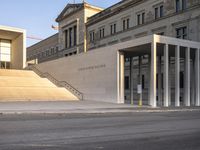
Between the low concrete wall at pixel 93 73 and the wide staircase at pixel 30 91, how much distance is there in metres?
1.93

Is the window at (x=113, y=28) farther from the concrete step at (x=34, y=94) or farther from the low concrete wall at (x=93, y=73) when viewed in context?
the concrete step at (x=34, y=94)

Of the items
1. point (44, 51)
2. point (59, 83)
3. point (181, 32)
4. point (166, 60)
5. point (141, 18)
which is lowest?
point (59, 83)

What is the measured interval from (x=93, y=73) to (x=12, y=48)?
3229 cm

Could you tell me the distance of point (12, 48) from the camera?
6456 centimetres

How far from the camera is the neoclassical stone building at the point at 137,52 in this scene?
104 feet

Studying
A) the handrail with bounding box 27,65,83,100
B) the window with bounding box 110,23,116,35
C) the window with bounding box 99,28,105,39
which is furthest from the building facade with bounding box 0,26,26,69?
the window with bounding box 110,23,116,35

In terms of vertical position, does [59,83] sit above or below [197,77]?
below

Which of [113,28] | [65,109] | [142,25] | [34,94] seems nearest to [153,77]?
[65,109]

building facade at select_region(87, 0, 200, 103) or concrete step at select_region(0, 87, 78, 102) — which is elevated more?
building facade at select_region(87, 0, 200, 103)

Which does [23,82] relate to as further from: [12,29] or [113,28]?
[113,28]

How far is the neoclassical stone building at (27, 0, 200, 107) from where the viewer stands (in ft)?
104

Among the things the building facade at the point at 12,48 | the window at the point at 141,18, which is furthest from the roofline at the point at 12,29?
the window at the point at 141,18

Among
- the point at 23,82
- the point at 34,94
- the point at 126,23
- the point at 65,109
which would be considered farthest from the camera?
the point at 126,23

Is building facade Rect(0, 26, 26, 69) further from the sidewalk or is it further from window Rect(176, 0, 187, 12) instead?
the sidewalk
